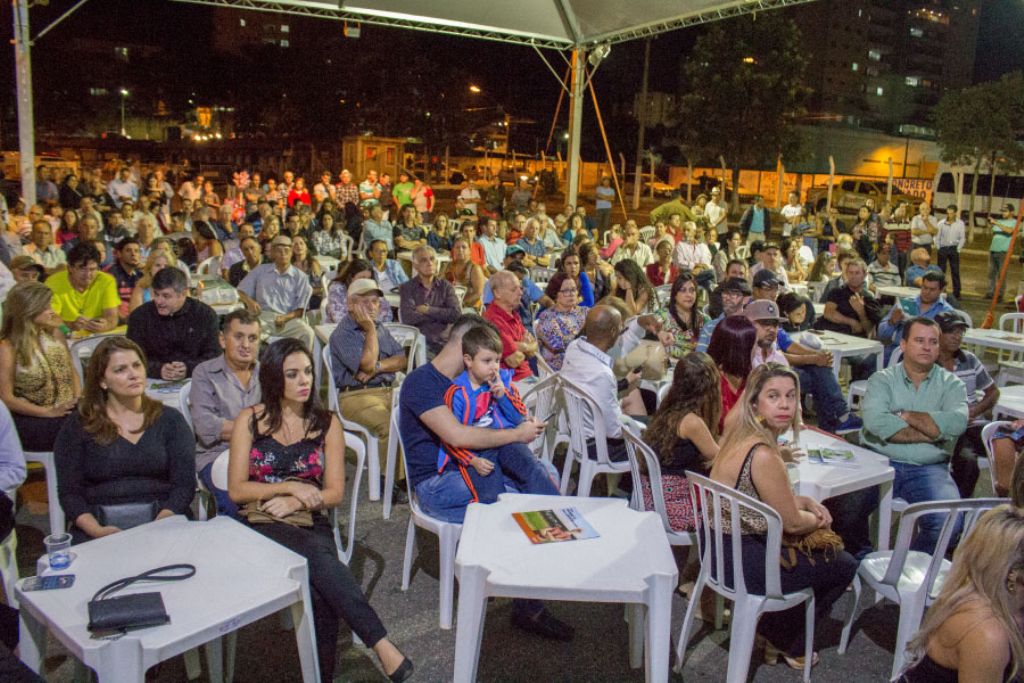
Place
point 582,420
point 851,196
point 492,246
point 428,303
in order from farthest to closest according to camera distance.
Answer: point 851,196 → point 492,246 → point 428,303 → point 582,420

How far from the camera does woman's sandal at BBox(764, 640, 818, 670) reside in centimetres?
303

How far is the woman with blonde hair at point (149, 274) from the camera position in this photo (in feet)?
18.4

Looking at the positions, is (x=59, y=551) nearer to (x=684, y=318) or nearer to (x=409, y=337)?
(x=409, y=337)

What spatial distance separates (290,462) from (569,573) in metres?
1.24

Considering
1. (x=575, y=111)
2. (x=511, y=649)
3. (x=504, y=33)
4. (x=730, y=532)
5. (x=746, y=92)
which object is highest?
(x=746, y=92)

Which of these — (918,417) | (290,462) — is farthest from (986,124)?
(290,462)

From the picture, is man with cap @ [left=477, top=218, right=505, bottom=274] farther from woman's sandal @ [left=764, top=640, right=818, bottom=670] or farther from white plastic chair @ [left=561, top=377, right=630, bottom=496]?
woman's sandal @ [left=764, top=640, right=818, bottom=670]

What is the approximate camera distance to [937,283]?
6043mm

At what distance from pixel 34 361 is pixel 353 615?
2.32 m

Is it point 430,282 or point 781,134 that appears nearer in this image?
point 430,282

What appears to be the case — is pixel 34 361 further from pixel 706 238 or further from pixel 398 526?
pixel 706 238

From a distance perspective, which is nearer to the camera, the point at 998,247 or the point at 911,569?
the point at 911,569

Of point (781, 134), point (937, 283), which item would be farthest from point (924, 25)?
point (937, 283)

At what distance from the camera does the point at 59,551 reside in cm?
236
